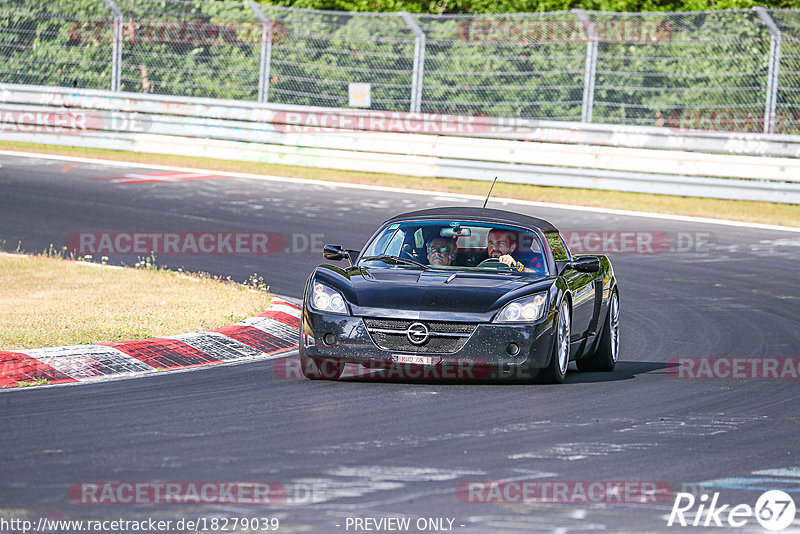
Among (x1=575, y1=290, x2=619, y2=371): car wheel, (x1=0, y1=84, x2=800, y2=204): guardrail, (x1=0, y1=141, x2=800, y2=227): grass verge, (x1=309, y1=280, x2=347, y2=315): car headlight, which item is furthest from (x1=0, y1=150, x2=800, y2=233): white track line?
(x1=309, y1=280, x2=347, y2=315): car headlight

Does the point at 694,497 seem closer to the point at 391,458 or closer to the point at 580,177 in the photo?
the point at 391,458

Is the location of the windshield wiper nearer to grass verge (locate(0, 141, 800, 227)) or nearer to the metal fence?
grass verge (locate(0, 141, 800, 227))

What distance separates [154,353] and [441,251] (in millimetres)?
2224

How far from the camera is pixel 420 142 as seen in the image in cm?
2312

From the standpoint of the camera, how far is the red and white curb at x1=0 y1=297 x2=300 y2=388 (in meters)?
8.95

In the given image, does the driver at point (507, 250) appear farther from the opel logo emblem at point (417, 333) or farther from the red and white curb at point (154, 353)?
the red and white curb at point (154, 353)

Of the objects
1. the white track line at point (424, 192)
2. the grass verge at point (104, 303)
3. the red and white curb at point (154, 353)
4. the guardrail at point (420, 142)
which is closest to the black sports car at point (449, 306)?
the red and white curb at point (154, 353)

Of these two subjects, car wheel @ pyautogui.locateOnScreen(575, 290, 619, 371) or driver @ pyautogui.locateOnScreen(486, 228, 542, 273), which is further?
car wheel @ pyautogui.locateOnScreen(575, 290, 619, 371)

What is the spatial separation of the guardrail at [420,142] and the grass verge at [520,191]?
165mm

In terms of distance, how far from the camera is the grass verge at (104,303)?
10305 millimetres

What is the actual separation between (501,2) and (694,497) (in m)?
24.7

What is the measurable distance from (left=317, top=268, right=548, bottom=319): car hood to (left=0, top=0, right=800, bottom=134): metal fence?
1256 centimetres

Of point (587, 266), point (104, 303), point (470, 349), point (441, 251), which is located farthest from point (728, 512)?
point (104, 303)

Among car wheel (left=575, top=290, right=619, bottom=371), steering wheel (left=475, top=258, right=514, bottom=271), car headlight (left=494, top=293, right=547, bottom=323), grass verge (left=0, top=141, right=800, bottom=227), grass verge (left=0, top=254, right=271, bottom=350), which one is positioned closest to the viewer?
car headlight (left=494, top=293, right=547, bottom=323)
